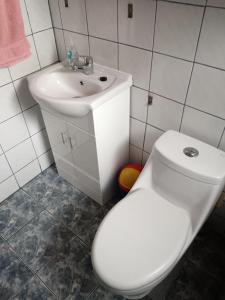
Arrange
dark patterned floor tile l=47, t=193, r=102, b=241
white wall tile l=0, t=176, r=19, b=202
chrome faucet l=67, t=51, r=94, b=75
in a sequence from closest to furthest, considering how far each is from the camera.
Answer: chrome faucet l=67, t=51, r=94, b=75 → dark patterned floor tile l=47, t=193, r=102, b=241 → white wall tile l=0, t=176, r=19, b=202

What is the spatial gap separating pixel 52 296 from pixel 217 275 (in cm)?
89

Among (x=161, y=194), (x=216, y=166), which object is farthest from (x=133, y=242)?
(x=216, y=166)

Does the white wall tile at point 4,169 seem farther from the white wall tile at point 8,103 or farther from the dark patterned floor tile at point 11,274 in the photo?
the dark patterned floor tile at point 11,274

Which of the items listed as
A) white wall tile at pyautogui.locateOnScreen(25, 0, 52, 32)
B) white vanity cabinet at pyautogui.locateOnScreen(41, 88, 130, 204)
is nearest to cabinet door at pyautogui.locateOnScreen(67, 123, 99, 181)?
white vanity cabinet at pyautogui.locateOnScreen(41, 88, 130, 204)

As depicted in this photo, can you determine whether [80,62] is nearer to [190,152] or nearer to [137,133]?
[137,133]

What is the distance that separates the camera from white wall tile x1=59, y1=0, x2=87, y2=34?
4.28ft

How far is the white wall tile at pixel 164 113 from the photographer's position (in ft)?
4.20

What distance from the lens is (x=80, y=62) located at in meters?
1.45

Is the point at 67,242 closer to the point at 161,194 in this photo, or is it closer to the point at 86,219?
the point at 86,219

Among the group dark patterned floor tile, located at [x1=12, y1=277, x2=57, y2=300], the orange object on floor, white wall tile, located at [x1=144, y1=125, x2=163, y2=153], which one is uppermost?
white wall tile, located at [x1=144, y1=125, x2=163, y2=153]

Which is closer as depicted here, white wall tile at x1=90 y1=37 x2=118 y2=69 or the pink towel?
the pink towel

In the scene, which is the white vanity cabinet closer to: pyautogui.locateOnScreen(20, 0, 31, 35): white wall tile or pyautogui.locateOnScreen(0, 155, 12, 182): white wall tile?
pyautogui.locateOnScreen(0, 155, 12, 182): white wall tile

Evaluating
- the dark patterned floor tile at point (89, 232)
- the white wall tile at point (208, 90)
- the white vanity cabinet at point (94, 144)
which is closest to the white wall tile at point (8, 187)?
the white vanity cabinet at point (94, 144)

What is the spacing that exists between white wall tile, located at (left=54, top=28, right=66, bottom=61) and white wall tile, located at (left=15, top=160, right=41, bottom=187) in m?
0.78
